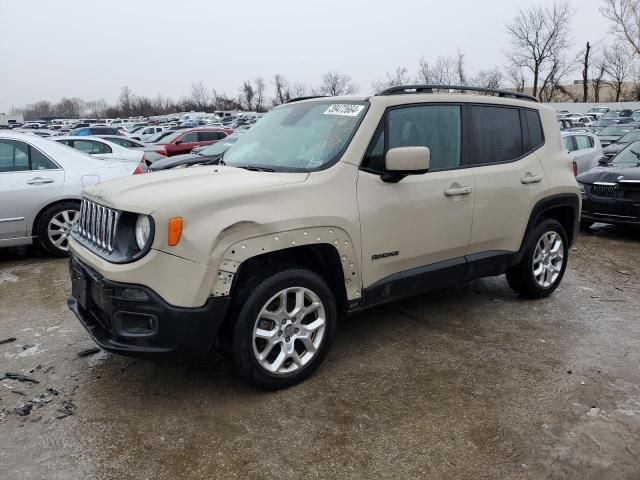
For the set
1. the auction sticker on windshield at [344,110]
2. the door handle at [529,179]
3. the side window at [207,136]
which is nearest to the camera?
the auction sticker on windshield at [344,110]

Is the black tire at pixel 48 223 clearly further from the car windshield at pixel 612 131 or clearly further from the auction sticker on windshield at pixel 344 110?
the car windshield at pixel 612 131

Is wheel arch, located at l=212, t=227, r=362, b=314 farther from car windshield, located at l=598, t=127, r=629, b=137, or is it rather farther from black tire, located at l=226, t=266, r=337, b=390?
car windshield, located at l=598, t=127, r=629, b=137

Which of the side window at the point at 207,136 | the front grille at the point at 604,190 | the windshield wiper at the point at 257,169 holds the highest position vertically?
the side window at the point at 207,136

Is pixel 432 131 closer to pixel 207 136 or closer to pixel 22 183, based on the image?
pixel 22 183

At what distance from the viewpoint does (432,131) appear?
13.5ft

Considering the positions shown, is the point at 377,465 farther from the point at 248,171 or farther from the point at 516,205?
the point at 516,205

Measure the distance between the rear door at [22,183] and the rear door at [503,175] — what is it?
5.04 metres

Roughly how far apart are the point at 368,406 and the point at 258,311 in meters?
0.89

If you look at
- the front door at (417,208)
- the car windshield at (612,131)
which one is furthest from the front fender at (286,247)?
the car windshield at (612,131)

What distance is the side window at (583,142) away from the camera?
12500 mm

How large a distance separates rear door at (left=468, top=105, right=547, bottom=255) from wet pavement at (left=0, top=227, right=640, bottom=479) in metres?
0.75

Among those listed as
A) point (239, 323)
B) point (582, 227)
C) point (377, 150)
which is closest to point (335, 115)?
point (377, 150)

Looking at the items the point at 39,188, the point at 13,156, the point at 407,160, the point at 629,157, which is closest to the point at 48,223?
the point at 39,188

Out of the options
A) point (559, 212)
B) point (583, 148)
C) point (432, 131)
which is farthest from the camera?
point (583, 148)
